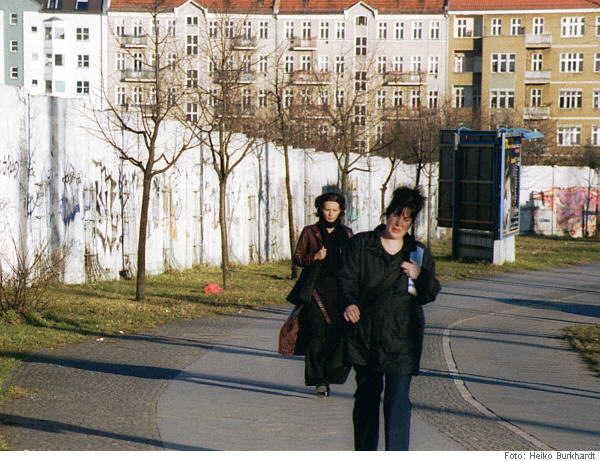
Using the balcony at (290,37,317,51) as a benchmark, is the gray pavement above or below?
below

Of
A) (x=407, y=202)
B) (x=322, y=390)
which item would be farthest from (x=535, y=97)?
(x=407, y=202)

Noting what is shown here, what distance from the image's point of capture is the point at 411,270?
597 centimetres

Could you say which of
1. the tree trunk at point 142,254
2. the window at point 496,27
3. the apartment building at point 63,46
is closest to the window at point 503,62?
the window at point 496,27

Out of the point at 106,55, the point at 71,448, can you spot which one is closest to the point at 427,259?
the point at 71,448

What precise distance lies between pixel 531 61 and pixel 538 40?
2.19m

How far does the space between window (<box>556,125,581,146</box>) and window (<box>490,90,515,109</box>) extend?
14.8ft

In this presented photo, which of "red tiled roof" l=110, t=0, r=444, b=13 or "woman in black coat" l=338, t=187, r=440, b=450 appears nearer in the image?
"woman in black coat" l=338, t=187, r=440, b=450

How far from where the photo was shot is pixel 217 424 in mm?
7273

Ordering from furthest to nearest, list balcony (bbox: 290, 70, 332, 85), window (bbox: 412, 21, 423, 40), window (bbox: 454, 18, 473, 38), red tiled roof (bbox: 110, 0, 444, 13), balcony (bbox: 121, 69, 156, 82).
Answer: window (bbox: 412, 21, 423, 40), window (bbox: 454, 18, 473, 38), red tiled roof (bbox: 110, 0, 444, 13), balcony (bbox: 290, 70, 332, 85), balcony (bbox: 121, 69, 156, 82)

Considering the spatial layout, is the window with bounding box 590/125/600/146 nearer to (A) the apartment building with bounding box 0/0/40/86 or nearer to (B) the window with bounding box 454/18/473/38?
(B) the window with bounding box 454/18/473/38

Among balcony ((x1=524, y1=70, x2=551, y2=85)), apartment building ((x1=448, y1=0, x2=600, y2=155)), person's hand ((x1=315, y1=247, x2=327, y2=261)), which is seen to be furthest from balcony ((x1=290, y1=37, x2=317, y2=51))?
person's hand ((x1=315, y1=247, x2=327, y2=261))

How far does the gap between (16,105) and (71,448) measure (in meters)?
9.74

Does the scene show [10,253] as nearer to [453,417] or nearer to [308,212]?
[453,417]

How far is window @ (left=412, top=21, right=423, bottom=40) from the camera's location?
266 feet
